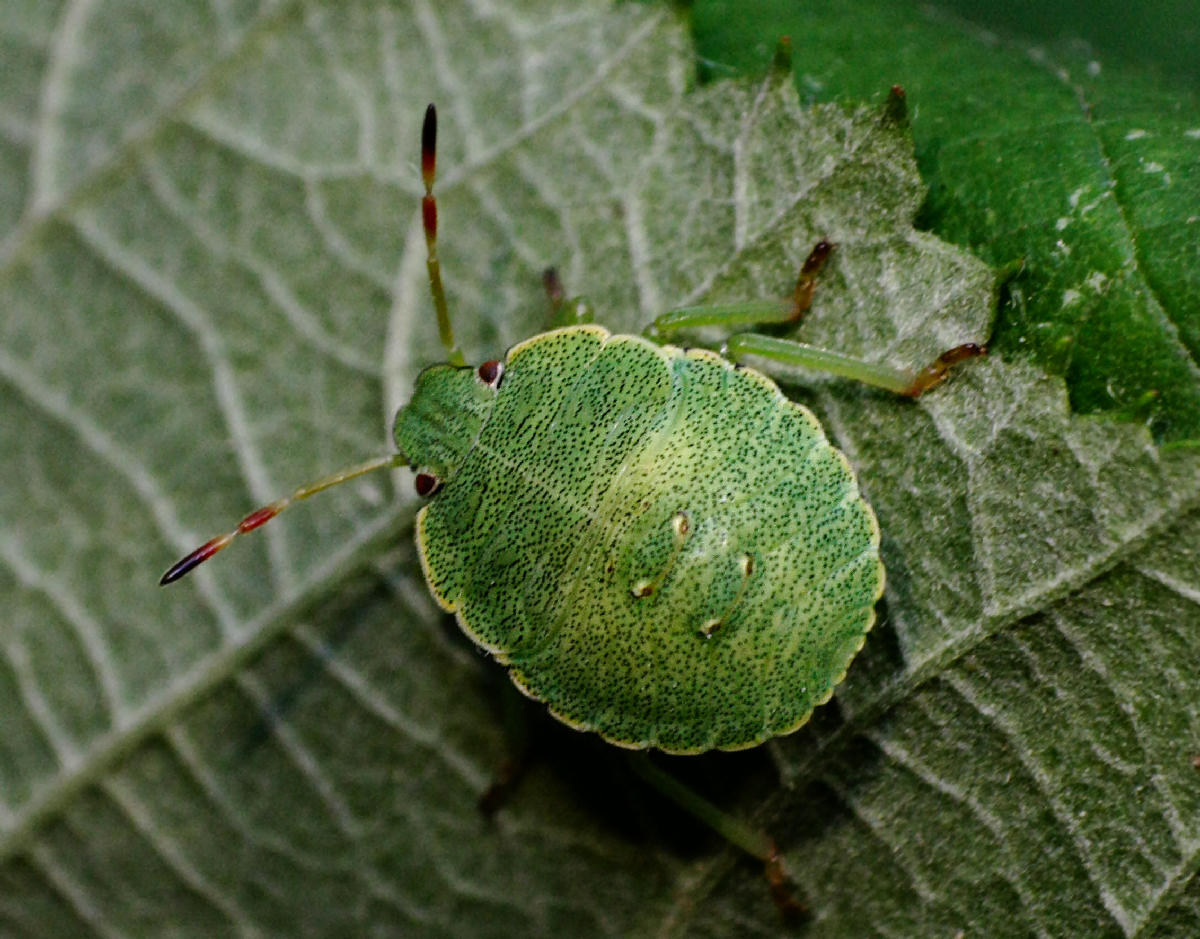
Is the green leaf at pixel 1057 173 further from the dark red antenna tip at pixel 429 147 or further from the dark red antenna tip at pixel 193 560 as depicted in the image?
the dark red antenna tip at pixel 193 560

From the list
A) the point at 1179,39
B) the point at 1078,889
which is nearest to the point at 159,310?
the point at 1078,889

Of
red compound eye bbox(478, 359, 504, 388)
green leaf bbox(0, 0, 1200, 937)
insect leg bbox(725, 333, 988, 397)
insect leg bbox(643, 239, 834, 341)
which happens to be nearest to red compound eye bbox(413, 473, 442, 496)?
red compound eye bbox(478, 359, 504, 388)

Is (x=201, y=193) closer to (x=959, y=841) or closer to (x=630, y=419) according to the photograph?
(x=630, y=419)

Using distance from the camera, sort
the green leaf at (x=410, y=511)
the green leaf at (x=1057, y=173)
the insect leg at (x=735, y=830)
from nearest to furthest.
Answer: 1. the green leaf at (x=1057, y=173)
2. the green leaf at (x=410, y=511)
3. the insect leg at (x=735, y=830)

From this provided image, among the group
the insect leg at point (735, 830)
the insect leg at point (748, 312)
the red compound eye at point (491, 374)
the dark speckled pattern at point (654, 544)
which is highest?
the red compound eye at point (491, 374)

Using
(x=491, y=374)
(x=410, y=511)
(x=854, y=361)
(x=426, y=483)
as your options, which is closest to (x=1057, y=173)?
(x=854, y=361)

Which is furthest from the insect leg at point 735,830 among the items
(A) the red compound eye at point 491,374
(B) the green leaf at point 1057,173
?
(B) the green leaf at point 1057,173

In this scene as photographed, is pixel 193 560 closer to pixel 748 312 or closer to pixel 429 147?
pixel 429 147
